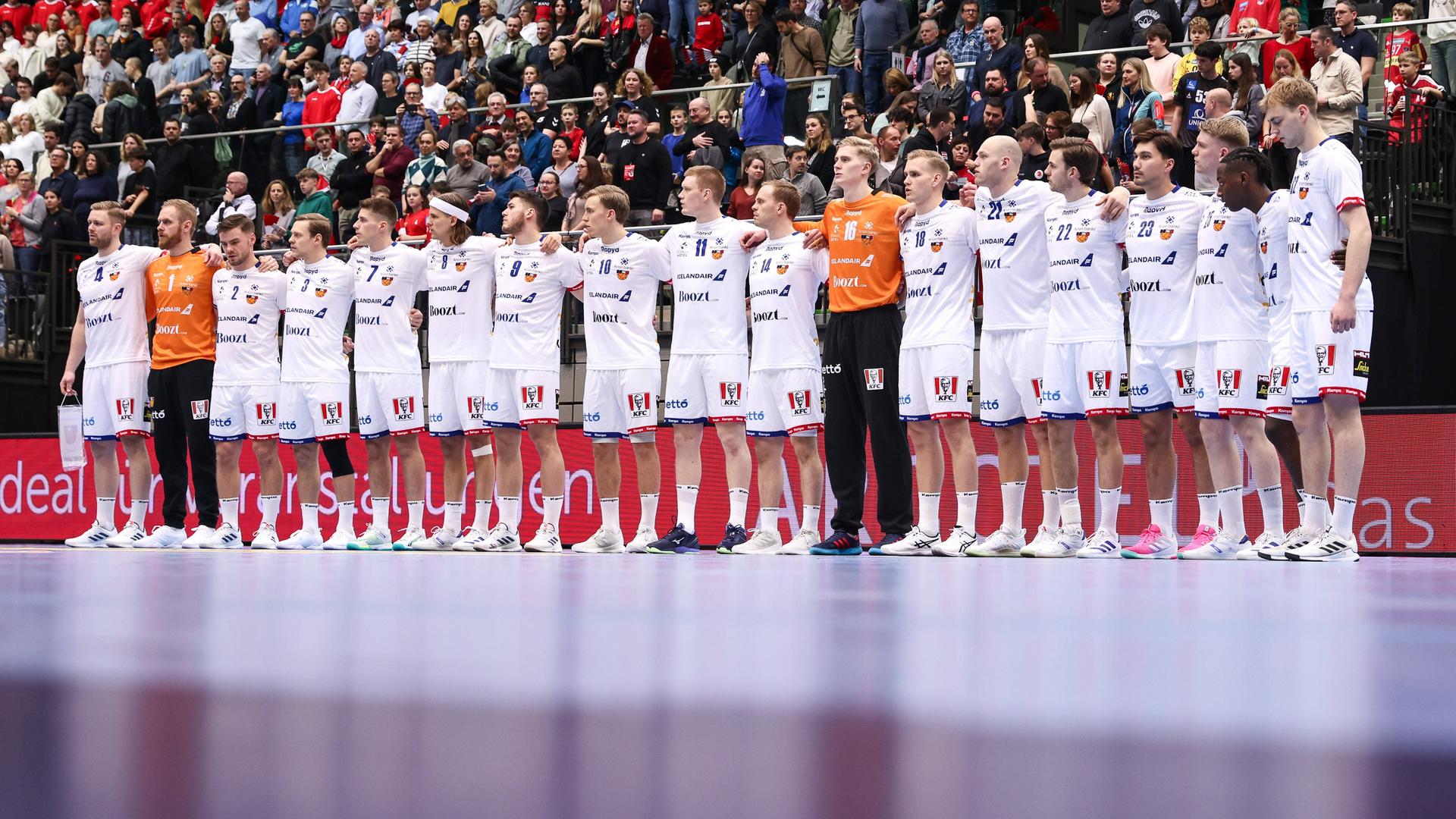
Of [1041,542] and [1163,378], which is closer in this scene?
[1163,378]

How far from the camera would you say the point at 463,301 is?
11.7m

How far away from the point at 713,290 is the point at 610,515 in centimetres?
168

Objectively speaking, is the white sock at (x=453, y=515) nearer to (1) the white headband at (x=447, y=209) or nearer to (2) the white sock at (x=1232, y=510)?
(1) the white headband at (x=447, y=209)

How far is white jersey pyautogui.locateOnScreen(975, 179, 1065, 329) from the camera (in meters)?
9.58

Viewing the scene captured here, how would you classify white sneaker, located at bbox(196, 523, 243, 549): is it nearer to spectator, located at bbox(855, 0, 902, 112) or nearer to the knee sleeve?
the knee sleeve

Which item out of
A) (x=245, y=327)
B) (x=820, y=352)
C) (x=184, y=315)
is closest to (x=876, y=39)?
(x=820, y=352)

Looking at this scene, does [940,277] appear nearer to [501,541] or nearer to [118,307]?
[501,541]

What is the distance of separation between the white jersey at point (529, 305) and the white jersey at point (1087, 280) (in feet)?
11.8

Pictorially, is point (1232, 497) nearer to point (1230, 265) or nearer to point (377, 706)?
point (1230, 265)

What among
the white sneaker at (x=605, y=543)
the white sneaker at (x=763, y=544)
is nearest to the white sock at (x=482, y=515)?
the white sneaker at (x=605, y=543)

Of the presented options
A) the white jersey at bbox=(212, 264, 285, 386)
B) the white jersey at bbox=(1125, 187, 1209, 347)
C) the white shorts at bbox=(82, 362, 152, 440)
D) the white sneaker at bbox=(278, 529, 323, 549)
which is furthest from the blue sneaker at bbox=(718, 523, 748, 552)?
the white shorts at bbox=(82, 362, 152, 440)

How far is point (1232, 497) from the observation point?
875 centimetres

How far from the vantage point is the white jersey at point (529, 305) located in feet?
36.8

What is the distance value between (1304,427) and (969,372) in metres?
2.01
